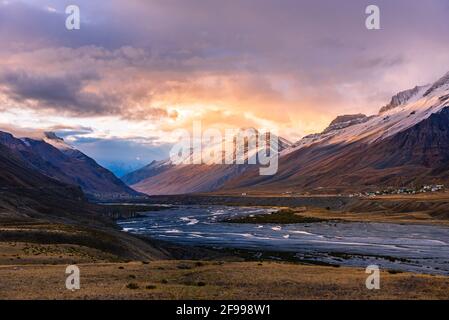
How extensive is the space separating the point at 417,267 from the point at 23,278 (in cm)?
5572

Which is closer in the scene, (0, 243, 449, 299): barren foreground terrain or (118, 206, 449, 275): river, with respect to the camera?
(0, 243, 449, 299): barren foreground terrain

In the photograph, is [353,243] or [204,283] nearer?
[204,283]

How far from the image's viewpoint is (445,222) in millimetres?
162625

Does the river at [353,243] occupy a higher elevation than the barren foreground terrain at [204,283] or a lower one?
lower

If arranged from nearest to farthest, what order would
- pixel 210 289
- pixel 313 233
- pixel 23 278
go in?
pixel 210 289
pixel 23 278
pixel 313 233

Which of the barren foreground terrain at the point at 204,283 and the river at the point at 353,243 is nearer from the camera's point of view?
the barren foreground terrain at the point at 204,283

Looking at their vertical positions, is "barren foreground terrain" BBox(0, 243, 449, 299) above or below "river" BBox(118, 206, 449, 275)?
above
